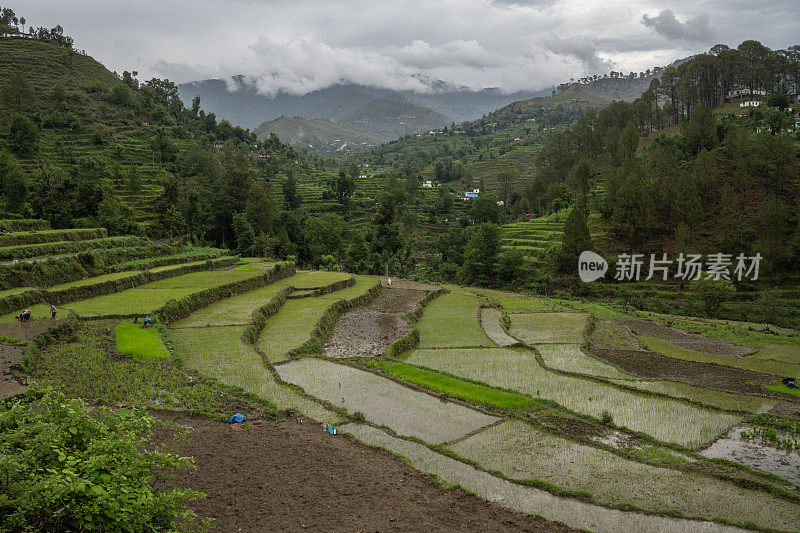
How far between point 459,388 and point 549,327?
13375mm

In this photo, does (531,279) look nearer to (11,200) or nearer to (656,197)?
(656,197)

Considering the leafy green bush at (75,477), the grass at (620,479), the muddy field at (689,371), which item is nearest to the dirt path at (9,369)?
the leafy green bush at (75,477)

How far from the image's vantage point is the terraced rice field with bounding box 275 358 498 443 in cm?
1345

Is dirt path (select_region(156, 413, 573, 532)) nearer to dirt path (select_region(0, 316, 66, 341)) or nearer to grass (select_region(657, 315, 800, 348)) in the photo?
dirt path (select_region(0, 316, 66, 341))

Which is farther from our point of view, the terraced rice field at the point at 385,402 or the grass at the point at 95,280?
the grass at the point at 95,280

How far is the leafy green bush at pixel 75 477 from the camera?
17.0 ft

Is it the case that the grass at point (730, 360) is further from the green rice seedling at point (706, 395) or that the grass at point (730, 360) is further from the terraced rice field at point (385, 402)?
the terraced rice field at point (385, 402)

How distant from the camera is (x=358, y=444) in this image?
473 inches

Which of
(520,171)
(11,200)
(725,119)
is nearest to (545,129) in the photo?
(520,171)

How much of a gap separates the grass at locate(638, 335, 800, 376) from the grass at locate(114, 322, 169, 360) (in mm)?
23649

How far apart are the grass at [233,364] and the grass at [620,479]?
197 inches

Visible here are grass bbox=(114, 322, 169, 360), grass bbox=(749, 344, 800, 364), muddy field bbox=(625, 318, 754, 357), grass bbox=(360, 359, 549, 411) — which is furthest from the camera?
muddy field bbox=(625, 318, 754, 357)

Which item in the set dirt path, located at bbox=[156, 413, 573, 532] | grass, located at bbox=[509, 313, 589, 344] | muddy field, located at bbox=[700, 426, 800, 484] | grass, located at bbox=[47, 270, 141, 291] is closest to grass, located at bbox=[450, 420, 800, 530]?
muddy field, located at bbox=[700, 426, 800, 484]

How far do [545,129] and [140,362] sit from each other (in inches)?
6375
